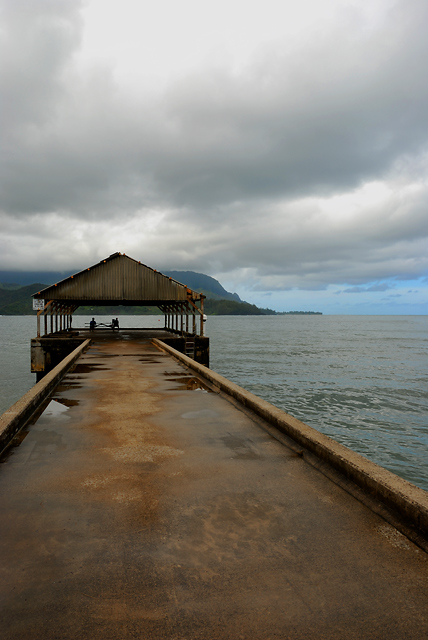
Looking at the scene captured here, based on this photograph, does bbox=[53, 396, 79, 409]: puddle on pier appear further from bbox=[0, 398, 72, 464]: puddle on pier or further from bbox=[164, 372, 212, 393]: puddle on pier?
bbox=[164, 372, 212, 393]: puddle on pier

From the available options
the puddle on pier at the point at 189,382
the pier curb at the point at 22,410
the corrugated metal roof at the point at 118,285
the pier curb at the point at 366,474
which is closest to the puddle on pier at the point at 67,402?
the pier curb at the point at 22,410

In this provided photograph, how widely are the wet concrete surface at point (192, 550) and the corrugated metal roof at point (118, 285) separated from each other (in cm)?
2193

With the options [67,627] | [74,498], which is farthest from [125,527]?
[67,627]

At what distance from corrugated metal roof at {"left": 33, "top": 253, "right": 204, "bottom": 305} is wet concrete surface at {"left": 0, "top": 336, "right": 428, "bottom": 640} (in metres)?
21.9

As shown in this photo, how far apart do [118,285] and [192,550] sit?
998 inches

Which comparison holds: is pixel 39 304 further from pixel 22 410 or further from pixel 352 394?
pixel 22 410

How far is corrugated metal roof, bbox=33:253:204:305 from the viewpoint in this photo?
87.6 feet

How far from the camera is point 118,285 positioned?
27359mm

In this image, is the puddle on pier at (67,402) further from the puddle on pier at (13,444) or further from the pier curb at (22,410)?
the puddle on pier at (13,444)

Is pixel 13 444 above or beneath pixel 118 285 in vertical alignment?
beneath

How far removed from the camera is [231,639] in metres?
2.34

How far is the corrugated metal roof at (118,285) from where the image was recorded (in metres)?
26.7

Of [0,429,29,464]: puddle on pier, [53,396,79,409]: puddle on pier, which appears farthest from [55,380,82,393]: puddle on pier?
[0,429,29,464]: puddle on pier

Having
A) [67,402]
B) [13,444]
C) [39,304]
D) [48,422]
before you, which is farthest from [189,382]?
[39,304]
